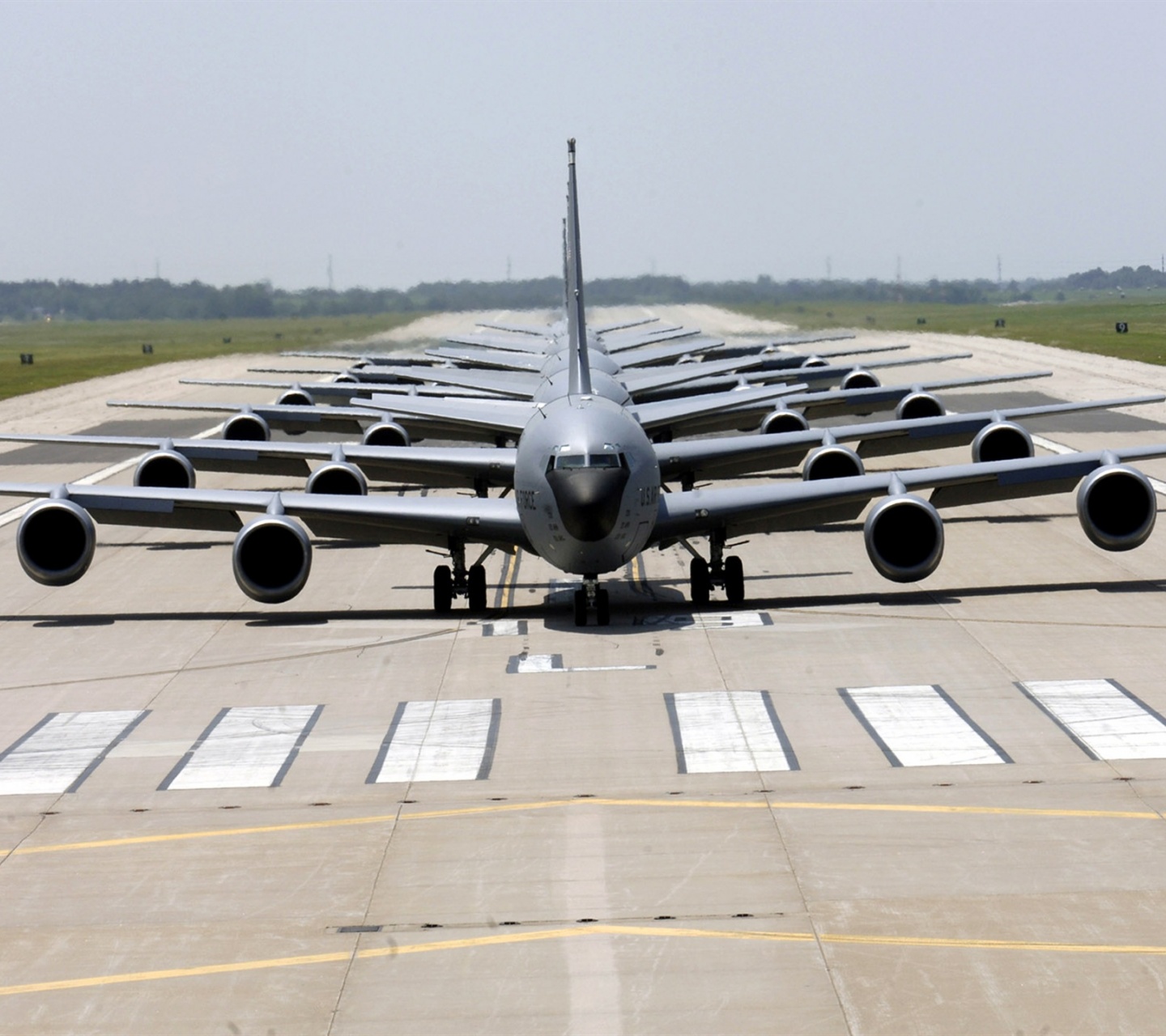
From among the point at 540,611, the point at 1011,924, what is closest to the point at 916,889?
the point at 1011,924

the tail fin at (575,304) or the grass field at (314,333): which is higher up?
the tail fin at (575,304)

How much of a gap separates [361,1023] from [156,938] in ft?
8.82

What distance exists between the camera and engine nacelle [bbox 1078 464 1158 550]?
2800 cm

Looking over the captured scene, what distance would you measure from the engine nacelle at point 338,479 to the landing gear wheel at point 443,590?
7713 mm

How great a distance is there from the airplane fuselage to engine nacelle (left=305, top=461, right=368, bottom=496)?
31.2 feet

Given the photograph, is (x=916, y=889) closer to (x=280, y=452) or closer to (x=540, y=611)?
(x=540, y=611)

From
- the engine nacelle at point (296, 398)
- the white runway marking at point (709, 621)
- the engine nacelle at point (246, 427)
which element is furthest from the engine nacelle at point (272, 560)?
the engine nacelle at point (296, 398)

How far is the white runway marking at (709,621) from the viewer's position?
2672 cm

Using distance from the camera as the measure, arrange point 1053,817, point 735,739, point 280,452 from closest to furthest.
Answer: point 1053,817 < point 735,739 < point 280,452

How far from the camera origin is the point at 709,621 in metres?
27.2

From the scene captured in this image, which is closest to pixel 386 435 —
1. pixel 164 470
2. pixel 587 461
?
pixel 164 470

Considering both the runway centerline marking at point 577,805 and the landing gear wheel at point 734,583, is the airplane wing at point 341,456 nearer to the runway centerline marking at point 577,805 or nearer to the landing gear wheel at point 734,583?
the landing gear wheel at point 734,583

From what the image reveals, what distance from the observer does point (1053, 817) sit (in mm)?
16453

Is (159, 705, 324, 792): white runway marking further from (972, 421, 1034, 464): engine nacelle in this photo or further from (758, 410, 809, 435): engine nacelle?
(758, 410, 809, 435): engine nacelle
